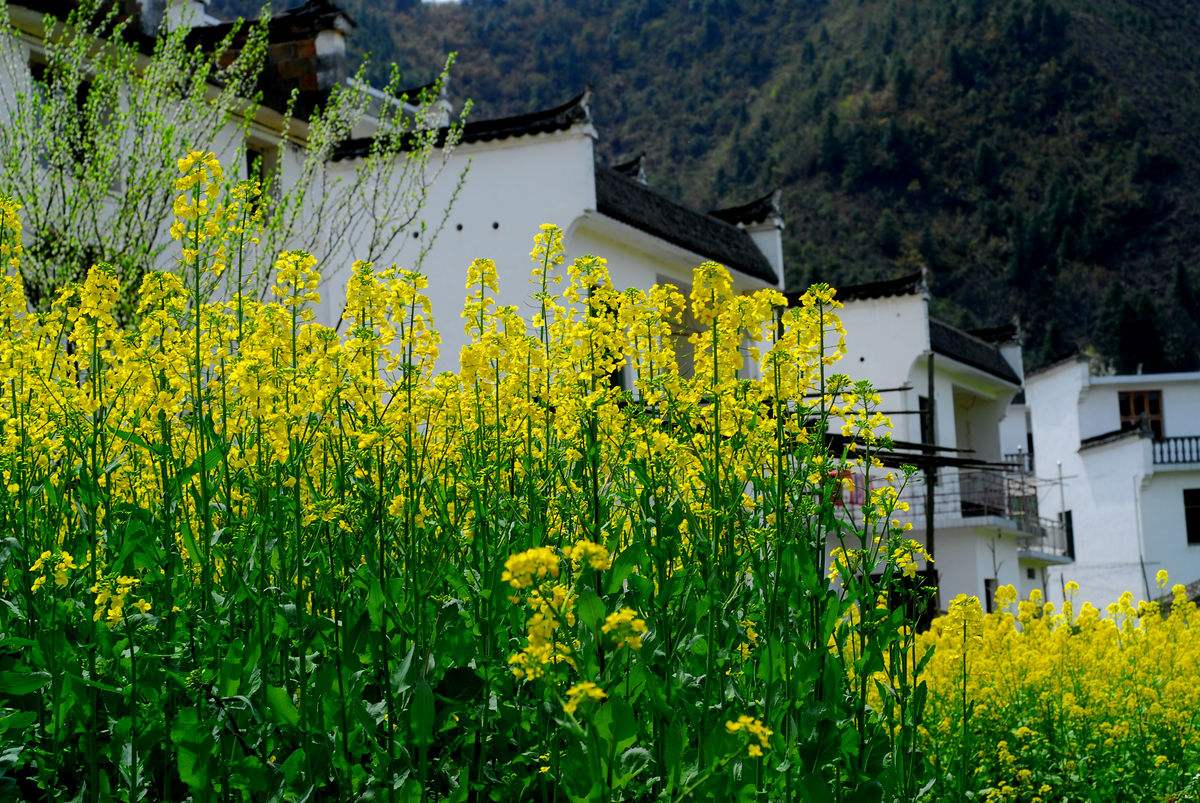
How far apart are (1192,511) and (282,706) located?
4625 centimetres

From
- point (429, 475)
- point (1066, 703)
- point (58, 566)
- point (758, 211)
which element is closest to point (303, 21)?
point (758, 211)

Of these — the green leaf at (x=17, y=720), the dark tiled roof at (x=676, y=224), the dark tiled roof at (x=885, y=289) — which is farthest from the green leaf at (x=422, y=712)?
the dark tiled roof at (x=885, y=289)

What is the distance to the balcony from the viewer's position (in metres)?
32.1

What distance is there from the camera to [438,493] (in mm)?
4859

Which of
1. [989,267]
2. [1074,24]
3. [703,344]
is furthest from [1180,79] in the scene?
[703,344]

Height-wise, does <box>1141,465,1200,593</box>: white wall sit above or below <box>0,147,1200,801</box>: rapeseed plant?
above

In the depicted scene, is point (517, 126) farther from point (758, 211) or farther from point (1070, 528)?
point (1070, 528)

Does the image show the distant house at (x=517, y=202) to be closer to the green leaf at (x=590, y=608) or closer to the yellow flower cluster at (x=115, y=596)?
Result: the yellow flower cluster at (x=115, y=596)

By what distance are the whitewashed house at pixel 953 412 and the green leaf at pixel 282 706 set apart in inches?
888

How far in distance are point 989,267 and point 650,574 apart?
69838 millimetres

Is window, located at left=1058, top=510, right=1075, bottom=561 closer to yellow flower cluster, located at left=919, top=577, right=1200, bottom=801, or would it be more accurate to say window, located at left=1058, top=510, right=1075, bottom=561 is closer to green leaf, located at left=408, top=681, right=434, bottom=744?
yellow flower cluster, located at left=919, top=577, right=1200, bottom=801

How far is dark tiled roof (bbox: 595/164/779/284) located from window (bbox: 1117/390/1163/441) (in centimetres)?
2666

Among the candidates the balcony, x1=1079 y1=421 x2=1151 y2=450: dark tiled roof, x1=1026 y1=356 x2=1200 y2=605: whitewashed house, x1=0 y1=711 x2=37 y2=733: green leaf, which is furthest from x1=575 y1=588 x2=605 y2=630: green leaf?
x1=1079 y1=421 x2=1151 y2=450: dark tiled roof

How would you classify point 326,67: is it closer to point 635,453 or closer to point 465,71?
point 635,453
